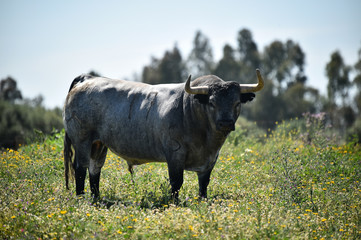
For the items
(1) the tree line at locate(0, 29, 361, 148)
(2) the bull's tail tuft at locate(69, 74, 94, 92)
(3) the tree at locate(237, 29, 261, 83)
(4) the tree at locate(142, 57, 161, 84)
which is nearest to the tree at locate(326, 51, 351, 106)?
(1) the tree line at locate(0, 29, 361, 148)

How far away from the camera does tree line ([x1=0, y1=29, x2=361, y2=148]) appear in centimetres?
2578

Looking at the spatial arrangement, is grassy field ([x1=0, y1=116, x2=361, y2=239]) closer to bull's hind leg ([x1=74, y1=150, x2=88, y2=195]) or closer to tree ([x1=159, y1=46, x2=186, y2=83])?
bull's hind leg ([x1=74, y1=150, x2=88, y2=195])

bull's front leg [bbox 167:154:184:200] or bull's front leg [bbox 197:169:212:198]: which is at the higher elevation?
bull's front leg [bbox 167:154:184:200]

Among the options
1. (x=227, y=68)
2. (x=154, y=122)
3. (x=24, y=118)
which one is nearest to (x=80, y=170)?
(x=154, y=122)

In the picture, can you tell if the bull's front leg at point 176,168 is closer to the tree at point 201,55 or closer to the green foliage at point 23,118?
the green foliage at point 23,118

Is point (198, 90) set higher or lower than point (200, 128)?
higher

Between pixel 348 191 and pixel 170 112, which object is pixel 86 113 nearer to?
pixel 170 112

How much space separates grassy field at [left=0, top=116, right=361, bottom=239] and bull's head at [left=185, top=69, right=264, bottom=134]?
1.16 metres

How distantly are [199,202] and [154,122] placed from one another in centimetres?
153

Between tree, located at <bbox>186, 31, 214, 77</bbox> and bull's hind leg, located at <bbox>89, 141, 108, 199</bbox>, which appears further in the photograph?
tree, located at <bbox>186, 31, 214, 77</bbox>

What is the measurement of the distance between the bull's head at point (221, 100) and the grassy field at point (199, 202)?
116 centimetres

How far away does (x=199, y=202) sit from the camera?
20.4 ft

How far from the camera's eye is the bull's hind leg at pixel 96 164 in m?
7.32

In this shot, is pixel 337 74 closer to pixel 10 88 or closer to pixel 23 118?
pixel 23 118
